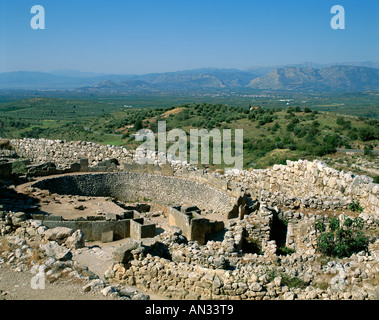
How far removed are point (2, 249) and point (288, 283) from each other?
640 centimetres

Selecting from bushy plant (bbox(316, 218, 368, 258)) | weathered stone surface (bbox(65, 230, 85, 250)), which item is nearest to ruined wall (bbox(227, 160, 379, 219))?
bushy plant (bbox(316, 218, 368, 258))

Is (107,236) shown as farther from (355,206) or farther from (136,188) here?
(355,206)

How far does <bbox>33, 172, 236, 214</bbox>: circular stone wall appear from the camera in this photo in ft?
54.5

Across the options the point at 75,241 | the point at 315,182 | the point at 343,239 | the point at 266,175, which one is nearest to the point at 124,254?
the point at 75,241

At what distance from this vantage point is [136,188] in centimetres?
1831

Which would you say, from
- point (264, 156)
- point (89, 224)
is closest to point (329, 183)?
point (89, 224)

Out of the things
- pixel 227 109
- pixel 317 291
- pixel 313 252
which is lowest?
pixel 313 252

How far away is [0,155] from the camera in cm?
2069

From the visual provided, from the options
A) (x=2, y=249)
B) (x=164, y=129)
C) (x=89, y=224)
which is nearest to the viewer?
(x=2, y=249)

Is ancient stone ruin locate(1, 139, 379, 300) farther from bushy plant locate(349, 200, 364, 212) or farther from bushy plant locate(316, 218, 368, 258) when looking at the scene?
bushy plant locate(316, 218, 368, 258)

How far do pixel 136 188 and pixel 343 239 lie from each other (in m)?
11.0

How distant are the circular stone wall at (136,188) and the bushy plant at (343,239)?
6345 millimetres

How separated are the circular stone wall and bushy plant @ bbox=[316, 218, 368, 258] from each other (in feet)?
20.8
